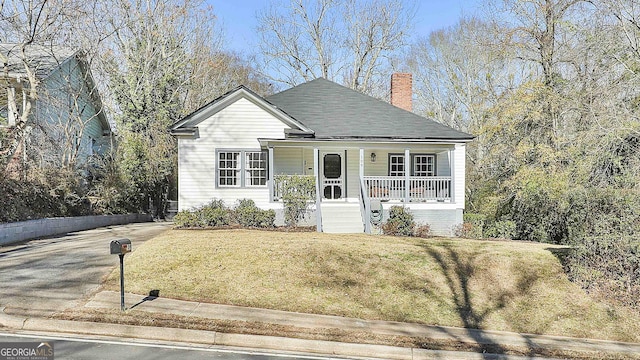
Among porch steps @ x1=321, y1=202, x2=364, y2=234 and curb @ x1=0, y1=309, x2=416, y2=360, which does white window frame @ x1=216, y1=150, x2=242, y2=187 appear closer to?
porch steps @ x1=321, y1=202, x2=364, y2=234

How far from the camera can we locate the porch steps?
1553cm

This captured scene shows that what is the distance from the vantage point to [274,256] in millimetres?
9789

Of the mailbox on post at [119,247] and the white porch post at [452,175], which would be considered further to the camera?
the white porch post at [452,175]

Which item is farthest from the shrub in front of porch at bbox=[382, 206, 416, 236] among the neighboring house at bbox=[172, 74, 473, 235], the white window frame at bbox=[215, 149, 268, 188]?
the white window frame at bbox=[215, 149, 268, 188]

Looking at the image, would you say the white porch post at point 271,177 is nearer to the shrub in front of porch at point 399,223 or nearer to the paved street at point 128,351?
the shrub in front of porch at point 399,223

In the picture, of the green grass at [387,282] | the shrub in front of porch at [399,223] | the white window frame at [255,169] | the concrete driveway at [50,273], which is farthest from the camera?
the white window frame at [255,169]

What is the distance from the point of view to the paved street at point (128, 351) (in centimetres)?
531

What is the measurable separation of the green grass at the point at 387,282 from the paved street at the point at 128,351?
74.2 inches

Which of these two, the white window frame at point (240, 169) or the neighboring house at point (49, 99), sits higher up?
the neighboring house at point (49, 99)

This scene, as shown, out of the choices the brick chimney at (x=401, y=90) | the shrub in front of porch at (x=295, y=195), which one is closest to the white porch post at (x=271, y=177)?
the shrub in front of porch at (x=295, y=195)

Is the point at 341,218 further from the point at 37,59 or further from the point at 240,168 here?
the point at 37,59

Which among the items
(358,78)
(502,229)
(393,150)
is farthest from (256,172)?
(358,78)

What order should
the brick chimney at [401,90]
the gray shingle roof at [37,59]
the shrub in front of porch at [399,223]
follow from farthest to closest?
1. the brick chimney at [401,90]
2. the gray shingle roof at [37,59]
3. the shrub in front of porch at [399,223]

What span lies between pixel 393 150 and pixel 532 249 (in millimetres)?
8343
